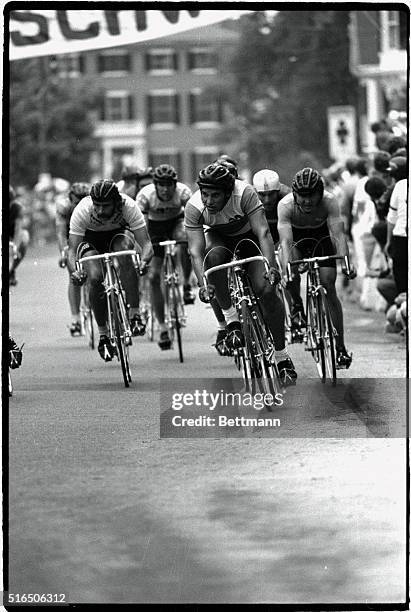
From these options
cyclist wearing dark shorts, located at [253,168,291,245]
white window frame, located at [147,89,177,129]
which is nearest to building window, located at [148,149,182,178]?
white window frame, located at [147,89,177,129]

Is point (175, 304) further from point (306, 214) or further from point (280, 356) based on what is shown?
point (280, 356)

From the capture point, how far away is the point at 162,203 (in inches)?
588

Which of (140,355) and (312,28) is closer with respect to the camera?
(140,355)

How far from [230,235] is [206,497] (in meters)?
3.81

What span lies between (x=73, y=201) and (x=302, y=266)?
15.5 ft

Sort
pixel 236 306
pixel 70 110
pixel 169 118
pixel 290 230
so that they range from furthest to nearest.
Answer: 1. pixel 169 118
2. pixel 70 110
3. pixel 290 230
4. pixel 236 306

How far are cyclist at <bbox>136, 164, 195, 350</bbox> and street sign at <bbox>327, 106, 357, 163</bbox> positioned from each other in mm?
17087

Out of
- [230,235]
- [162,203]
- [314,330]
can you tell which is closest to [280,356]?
[314,330]

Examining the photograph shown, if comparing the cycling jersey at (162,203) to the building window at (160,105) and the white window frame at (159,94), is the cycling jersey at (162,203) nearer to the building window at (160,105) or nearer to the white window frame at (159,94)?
the white window frame at (159,94)

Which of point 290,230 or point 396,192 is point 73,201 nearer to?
point 396,192

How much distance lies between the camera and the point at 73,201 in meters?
16.3

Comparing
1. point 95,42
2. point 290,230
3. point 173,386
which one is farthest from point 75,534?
point 95,42

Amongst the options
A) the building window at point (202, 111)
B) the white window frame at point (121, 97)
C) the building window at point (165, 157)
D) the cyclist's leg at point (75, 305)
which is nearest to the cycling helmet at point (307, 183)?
the cyclist's leg at point (75, 305)

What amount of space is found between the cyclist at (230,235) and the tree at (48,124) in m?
26.1
